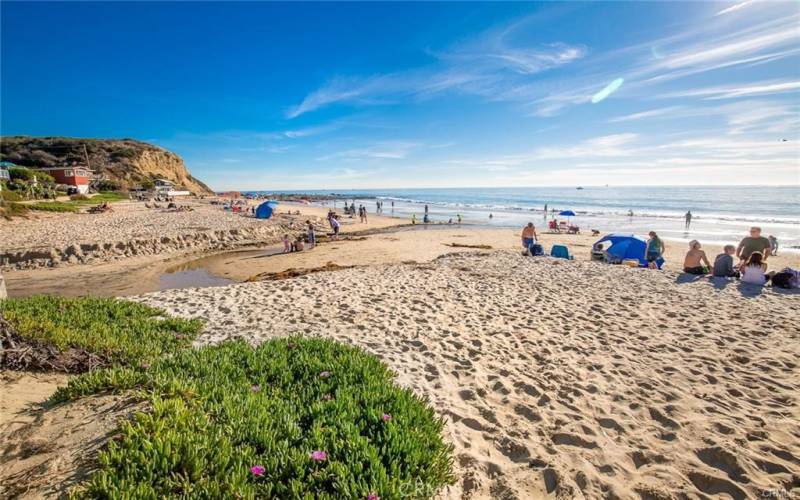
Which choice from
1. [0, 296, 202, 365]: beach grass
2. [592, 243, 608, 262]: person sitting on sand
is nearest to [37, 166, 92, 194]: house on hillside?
[0, 296, 202, 365]: beach grass

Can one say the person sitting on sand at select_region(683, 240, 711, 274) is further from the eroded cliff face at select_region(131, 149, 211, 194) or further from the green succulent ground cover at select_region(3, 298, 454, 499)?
the eroded cliff face at select_region(131, 149, 211, 194)

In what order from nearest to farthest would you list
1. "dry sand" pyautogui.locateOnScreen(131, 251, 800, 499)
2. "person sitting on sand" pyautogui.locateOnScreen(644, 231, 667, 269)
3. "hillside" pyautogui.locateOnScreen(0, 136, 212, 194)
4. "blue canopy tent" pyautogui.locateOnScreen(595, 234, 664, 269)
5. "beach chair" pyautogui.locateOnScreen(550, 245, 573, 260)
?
1. "dry sand" pyautogui.locateOnScreen(131, 251, 800, 499)
2. "person sitting on sand" pyautogui.locateOnScreen(644, 231, 667, 269)
3. "blue canopy tent" pyautogui.locateOnScreen(595, 234, 664, 269)
4. "beach chair" pyautogui.locateOnScreen(550, 245, 573, 260)
5. "hillside" pyautogui.locateOnScreen(0, 136, 212, 194)

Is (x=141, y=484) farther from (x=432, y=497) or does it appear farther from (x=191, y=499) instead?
(x=432, y=497)

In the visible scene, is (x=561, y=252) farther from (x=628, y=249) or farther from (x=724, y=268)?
(x=724, y=268)

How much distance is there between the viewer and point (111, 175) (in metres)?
66.7

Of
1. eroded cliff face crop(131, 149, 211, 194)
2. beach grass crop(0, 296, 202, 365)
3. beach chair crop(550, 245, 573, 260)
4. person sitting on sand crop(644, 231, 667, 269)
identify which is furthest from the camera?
eroded cliff face crop(131, 149, 211, 194)

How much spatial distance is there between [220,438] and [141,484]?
1.89 ft

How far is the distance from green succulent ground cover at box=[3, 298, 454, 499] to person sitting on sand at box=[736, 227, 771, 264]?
12995 mm

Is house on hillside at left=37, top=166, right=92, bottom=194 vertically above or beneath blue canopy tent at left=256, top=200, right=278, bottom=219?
above

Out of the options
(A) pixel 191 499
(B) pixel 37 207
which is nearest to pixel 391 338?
(A) pixel 191 499

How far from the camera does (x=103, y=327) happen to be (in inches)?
213

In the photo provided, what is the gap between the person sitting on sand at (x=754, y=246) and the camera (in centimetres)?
1069

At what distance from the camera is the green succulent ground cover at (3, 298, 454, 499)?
2.35 meters

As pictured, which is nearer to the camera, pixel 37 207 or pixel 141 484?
pixel 141 484
